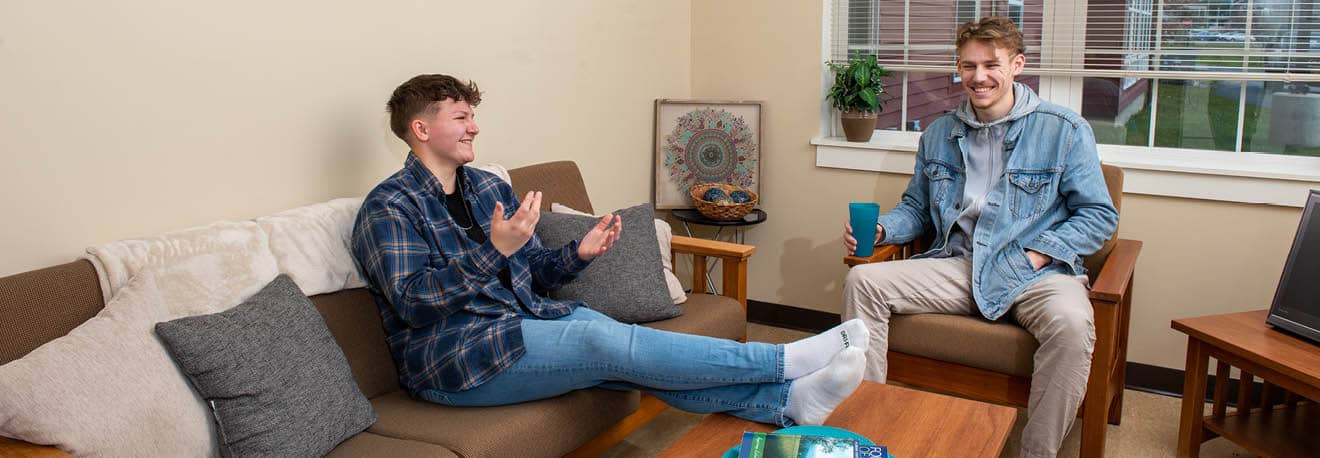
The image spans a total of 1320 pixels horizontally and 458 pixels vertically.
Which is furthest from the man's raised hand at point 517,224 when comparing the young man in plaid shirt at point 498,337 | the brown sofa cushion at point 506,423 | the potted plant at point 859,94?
the potted plant at point 859,94

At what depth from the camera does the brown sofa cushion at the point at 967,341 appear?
2.69 m

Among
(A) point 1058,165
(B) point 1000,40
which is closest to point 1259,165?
(A) point 1058,165

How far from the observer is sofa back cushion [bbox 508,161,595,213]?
308cm

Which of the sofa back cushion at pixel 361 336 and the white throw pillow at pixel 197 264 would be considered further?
the sofa back cushion at pixel 361 336

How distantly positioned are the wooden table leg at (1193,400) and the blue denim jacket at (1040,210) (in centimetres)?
37

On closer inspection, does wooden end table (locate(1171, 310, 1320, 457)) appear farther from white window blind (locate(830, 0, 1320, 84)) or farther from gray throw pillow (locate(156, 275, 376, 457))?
gray throw pillow (locate(156, 275, 376, 457))

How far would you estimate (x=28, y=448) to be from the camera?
1.62 metres

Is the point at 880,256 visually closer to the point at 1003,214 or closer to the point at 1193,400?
the point at 1003,214

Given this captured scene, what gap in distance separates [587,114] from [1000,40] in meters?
1.44

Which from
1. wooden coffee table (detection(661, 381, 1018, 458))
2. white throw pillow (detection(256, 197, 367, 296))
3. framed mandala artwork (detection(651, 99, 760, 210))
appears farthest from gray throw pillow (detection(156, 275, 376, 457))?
framed mandala artwork (detection(651, 99, 760, 210))

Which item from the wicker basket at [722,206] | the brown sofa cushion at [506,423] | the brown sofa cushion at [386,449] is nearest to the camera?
the brown sofa cushion at [386,449]

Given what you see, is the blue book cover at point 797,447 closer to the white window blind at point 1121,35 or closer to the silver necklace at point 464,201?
the silver necklace at point 464,201

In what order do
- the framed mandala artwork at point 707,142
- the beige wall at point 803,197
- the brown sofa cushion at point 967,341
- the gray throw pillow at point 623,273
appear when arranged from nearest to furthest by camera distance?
the brown sofa cushion at point 967,341
the gray throw pillow at point 623,273
the beige wall at point 803,197
the framed mandala artwork at point 707,142

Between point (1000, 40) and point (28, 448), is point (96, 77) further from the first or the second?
point (1000, 40)
